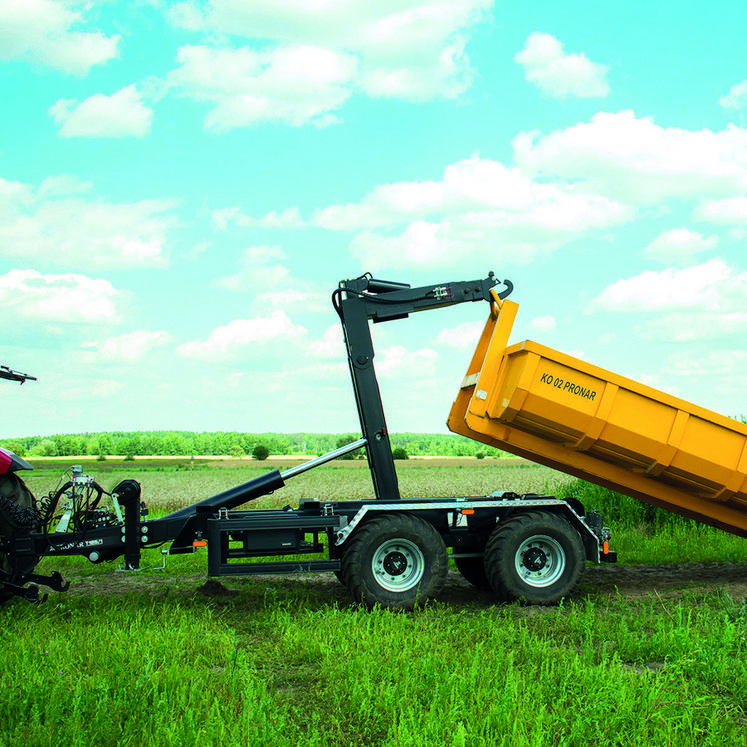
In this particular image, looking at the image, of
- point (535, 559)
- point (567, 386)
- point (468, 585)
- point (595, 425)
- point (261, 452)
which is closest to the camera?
point (535, 559)

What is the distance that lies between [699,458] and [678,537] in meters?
4.63

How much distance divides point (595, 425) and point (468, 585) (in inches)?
112

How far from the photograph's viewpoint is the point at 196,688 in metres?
4.84

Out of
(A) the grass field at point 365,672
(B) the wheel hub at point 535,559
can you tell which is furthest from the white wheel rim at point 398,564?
(B) the wheel hub at point 535,559

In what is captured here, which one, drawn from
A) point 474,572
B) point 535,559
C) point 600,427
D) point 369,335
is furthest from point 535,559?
point 369,335

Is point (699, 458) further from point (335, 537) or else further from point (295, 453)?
point (295, 453)

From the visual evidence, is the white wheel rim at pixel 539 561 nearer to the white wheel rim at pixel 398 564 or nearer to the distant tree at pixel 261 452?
the white wheel rim at pixel 398 564

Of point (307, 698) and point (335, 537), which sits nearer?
point (307, 698)

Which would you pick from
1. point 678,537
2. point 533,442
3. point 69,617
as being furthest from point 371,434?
point 678,537

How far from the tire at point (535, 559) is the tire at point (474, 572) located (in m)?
0.78

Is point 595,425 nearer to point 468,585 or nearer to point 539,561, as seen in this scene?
point 539,561

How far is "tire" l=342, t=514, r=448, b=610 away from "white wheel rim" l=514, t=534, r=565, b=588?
102 cm

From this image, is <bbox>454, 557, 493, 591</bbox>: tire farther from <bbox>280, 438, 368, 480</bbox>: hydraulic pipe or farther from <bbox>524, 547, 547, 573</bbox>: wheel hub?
<bbox>280, 438, 368, 480</bbox>: hydraulic pipe

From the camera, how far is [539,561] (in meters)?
8.30
